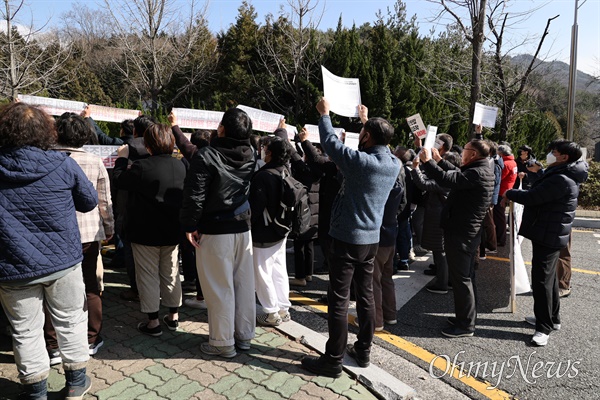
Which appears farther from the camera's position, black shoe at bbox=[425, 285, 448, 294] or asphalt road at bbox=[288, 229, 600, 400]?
black shoe at bbox=[425, 285, 448, 294]

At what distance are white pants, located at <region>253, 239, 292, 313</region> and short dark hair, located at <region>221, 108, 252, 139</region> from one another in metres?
1.27

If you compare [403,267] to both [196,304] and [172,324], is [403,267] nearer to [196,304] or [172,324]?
[196,304]

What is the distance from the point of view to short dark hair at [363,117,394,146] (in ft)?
10.3

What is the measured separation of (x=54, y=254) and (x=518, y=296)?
511 centimetres

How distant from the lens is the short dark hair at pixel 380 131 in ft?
10.3

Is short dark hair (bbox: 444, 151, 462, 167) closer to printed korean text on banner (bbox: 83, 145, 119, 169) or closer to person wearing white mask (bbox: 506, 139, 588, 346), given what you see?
person wearing white mask (bbox: 506, 139, 588, 346)

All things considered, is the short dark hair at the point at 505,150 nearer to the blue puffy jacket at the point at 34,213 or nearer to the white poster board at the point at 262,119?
the white poster board at the point at 262,119

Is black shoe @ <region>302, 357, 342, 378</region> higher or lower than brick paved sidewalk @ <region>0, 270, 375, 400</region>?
higher

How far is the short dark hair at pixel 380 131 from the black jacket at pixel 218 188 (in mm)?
989

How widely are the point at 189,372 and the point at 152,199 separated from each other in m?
1.41

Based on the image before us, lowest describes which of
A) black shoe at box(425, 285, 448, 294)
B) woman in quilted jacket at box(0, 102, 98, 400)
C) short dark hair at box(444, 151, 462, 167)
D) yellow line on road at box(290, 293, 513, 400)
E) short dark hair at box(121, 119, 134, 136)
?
yellow line on road at box(290, 293, 513, 400)

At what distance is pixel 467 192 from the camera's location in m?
4.15

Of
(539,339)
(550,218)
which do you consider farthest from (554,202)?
(539,339)

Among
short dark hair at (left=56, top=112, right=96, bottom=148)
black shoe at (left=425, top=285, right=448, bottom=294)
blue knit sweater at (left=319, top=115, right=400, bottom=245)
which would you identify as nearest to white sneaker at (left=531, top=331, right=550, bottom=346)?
black shoe at (left=425, top=285, right=448, bottom=294)
